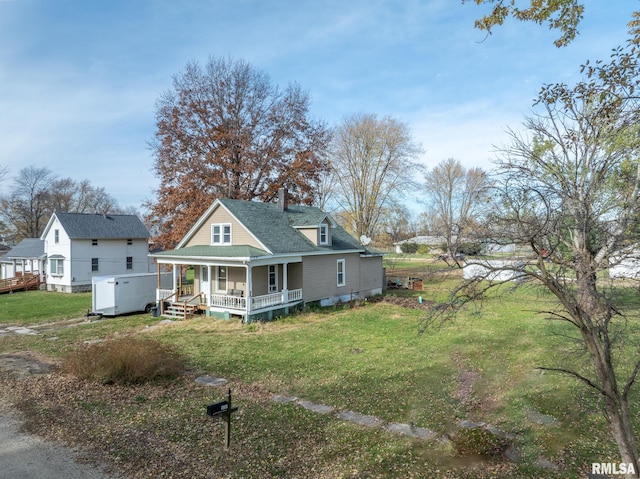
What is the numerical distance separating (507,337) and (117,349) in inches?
499

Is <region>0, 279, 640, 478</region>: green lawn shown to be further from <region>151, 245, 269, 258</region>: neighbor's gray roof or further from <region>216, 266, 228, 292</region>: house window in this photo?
<region>216, 266, 228, 292</region>: house window

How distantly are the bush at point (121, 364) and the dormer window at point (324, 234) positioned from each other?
43.3ft

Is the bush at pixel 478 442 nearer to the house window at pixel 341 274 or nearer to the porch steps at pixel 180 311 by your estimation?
the porch steps at pixel 180 311

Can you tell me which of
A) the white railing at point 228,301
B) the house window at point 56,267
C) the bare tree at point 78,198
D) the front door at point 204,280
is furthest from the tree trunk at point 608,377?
the bare tree at point 78,198

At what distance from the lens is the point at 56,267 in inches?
1289

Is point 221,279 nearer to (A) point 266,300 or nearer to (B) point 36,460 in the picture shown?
(A) point 266,300

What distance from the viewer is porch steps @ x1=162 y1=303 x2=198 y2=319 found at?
19.4 metres

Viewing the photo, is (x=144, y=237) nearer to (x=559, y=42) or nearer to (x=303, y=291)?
(x=303, y=291)

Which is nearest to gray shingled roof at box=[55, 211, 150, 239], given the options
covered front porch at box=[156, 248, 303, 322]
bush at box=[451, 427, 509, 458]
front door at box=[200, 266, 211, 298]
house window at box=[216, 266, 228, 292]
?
covered front porch at box=[156, 248, 303, 322]

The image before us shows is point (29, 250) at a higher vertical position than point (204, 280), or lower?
higher

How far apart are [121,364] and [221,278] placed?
11.9m

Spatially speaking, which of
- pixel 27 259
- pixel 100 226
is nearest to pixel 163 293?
pixel 100 226

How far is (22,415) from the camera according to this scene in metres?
7.92

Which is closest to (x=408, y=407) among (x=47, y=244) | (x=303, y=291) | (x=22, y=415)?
(x=22, y=415)
